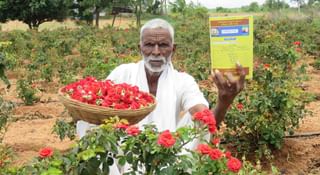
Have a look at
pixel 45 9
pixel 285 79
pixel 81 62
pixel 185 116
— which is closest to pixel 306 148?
pixel 285 79

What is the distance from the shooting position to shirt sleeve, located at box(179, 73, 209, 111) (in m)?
3.02

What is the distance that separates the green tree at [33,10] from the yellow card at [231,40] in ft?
87.3

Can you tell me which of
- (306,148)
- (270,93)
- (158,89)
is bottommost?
(306,148)

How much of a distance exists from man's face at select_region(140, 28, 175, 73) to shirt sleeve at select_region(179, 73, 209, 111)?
6.9 inches

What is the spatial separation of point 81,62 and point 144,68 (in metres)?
9.40

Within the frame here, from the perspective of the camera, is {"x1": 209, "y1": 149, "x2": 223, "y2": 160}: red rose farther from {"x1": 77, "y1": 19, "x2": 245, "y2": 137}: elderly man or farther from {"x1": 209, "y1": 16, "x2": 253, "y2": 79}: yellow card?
{"x1": 77, "y1": 19, "x2": 245, "y2": 137}: elderly man

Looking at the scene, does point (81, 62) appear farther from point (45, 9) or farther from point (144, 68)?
point (45, 9)

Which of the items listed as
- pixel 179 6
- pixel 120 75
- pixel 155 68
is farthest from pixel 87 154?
pixel 179 6

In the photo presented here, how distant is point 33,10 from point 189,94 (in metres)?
26.5

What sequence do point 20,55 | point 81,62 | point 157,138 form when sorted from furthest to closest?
point 20,55 → point 81,62 → point 157,138

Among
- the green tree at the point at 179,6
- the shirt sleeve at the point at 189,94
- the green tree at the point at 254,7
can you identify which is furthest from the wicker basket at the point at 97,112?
the green tree at the point at 254,7

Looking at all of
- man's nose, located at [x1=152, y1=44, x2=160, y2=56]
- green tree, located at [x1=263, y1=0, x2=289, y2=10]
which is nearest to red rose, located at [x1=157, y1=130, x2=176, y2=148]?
man's nose, located at [x1=152, y1=44, x2=160, y2=56]

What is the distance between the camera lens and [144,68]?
318cm

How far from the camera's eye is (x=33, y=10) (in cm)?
2833
